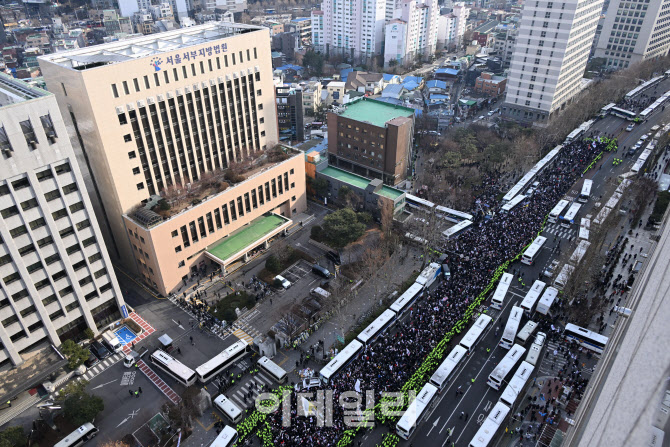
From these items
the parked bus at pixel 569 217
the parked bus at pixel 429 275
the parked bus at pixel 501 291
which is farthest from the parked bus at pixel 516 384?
the parked bus at pixel 569 217

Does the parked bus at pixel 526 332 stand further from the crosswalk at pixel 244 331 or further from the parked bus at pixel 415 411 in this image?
the crosswalk at pixel 244 331

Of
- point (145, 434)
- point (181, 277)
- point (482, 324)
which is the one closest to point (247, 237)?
point (181, 277)

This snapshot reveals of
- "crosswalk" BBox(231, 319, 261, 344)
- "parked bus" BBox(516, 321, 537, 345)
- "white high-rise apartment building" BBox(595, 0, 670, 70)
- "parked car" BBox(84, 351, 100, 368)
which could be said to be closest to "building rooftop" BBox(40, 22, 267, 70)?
"parked car" BBox(84, 351, 100, 368)

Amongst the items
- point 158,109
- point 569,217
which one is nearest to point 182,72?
point 158,109

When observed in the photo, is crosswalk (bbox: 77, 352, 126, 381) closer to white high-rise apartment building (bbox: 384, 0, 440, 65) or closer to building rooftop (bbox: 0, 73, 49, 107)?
building rooftop (bbox: 0, 73, 49, 107)

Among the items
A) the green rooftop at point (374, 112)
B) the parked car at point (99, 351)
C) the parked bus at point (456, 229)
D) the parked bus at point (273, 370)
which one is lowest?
the parked car at point (99, 351)

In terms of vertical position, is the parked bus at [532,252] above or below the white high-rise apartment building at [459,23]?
below
